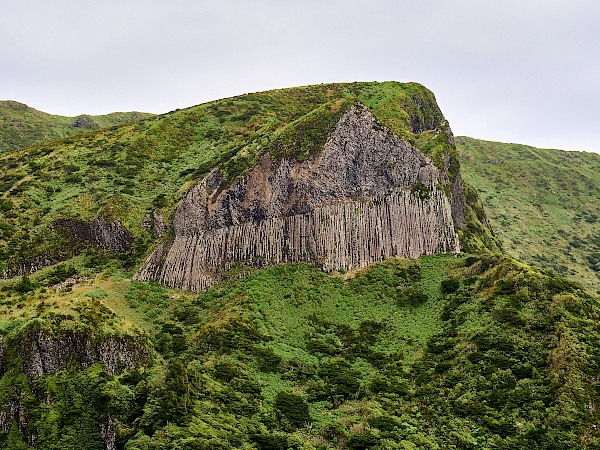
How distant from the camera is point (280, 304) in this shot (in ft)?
220

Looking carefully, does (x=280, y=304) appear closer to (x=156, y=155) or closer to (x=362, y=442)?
(x=362, y=442)

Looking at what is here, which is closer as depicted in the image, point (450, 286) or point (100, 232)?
point (450, 286)

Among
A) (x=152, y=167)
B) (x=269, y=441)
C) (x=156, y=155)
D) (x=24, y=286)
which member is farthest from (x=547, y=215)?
(x=24, y=286)

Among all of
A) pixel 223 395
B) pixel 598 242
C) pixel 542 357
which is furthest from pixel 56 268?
pixel 598 242

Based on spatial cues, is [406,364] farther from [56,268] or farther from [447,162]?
[56,268]

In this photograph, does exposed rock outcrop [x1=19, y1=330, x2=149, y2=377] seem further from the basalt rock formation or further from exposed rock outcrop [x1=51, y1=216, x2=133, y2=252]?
exposed rock outcrop [x1=51, y1=216, x2=133, y2=252]

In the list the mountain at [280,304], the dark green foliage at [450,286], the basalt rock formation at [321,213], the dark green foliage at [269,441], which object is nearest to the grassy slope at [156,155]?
the mountain at [280,304]

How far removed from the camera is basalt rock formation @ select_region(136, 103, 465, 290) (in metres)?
75.6

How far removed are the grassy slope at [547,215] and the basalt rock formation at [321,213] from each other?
65.1m

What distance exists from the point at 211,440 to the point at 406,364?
26979 millimetres

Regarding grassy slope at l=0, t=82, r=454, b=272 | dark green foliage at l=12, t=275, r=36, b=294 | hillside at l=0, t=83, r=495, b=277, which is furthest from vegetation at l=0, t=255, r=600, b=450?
grassy slope at l=0, t=82, r=454, b=272

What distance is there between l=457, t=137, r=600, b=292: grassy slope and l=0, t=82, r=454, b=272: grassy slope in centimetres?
4786

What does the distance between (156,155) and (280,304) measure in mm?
58637

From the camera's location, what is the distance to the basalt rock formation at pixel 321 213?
2975 inches
